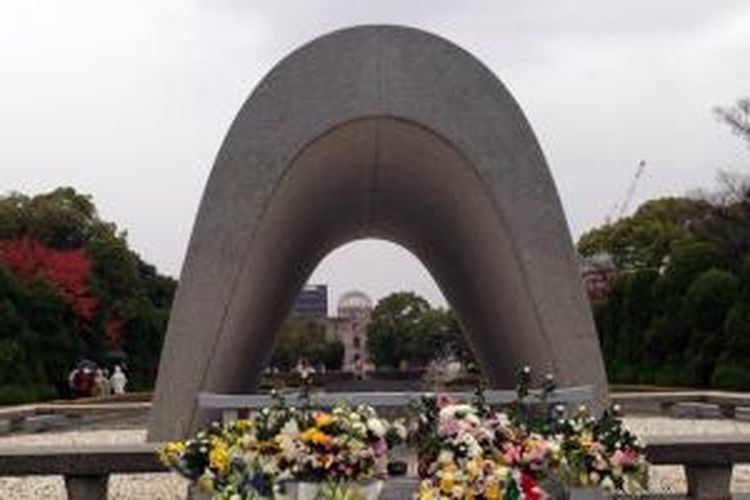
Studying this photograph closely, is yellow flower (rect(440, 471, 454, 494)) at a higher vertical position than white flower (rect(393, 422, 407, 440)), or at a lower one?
lower

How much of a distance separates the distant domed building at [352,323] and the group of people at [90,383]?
2434 inches

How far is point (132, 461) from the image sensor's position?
8.38m

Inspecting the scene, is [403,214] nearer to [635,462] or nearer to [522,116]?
[522,116]

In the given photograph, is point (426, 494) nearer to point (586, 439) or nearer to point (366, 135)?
point (586, 439)

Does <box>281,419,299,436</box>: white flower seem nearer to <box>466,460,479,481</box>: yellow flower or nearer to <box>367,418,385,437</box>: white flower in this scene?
<box>367,418,385,437</box>: white flower

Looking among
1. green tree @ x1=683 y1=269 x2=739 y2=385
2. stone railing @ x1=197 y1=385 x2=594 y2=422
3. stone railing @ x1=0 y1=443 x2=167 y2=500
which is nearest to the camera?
stone railing @ x1=0 y1=443 x2=167 y2=500

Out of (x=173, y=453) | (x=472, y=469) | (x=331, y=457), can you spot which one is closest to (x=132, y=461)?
(x=173, y=453)

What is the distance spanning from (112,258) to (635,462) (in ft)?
119

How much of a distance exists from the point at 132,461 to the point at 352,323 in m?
110

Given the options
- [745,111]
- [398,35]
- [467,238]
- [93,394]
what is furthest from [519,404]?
[745,111]

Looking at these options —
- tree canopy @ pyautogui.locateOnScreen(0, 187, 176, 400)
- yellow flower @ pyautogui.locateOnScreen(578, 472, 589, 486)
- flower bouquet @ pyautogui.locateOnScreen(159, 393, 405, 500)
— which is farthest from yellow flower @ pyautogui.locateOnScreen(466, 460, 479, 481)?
tree canopy @ pyautogui.locateOnScreen(0, 187, 176, 400)

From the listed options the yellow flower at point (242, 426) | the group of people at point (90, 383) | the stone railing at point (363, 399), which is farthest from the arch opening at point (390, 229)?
the group of people at point (90, 383)

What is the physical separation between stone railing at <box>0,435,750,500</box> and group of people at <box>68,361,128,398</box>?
68.8 ft

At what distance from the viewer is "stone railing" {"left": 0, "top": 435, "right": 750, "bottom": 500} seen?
8328mm
